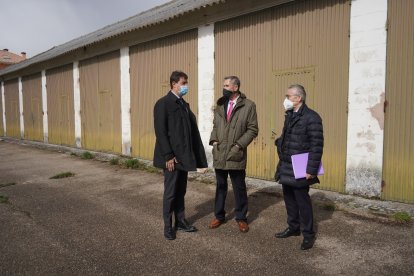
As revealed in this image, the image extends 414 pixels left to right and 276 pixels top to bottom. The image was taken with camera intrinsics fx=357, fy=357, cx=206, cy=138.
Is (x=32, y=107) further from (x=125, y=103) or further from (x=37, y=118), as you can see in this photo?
(x=125, y=103)

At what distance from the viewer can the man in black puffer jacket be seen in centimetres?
374

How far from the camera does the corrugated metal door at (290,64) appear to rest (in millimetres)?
6031

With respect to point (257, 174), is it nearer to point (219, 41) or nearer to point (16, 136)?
point (219, 41)

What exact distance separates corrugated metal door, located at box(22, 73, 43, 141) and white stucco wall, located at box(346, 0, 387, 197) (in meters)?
15.1

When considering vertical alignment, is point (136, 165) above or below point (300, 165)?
below

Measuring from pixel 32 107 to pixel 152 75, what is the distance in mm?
10510

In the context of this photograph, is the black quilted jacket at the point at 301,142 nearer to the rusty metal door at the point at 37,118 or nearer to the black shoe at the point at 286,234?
the black shoe at the point at 286,234

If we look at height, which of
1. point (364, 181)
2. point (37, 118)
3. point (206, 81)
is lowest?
point (364, 181)

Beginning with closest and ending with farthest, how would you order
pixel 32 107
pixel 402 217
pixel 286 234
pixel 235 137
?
pixel 286 234
pixel 235 137
pixel 402 217
pixel 32 107

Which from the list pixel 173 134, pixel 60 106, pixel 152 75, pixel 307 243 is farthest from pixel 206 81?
pixel 60 106

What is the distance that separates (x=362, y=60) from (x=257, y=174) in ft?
10.1

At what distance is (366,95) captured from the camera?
18.6 feet

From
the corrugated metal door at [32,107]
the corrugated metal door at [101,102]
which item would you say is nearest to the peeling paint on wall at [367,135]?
the corrugated metal door at [101,102]

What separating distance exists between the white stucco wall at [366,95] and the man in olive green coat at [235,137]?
89.4 inches
